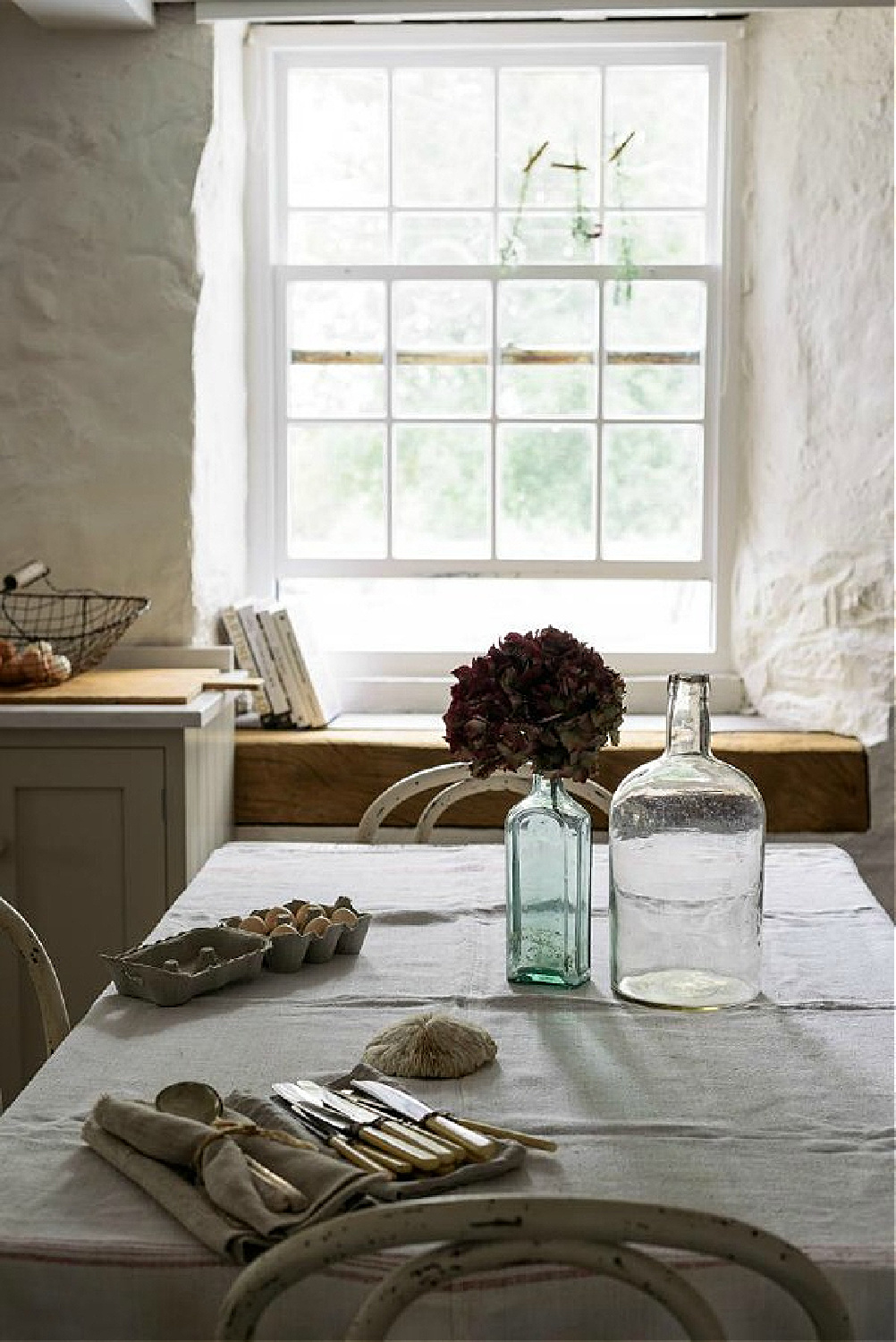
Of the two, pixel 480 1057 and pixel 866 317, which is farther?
pixel 866 317

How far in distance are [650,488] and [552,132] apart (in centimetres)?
91

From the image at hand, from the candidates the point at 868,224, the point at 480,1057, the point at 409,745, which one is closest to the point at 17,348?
the point at 409,745

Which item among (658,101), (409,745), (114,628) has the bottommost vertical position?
(409,745)

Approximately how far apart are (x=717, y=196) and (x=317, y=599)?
1.43 m

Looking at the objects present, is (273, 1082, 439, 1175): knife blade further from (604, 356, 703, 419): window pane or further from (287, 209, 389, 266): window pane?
(287, 209, 389, 266): window pane

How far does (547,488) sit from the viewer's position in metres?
4.22

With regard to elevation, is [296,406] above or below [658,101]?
below

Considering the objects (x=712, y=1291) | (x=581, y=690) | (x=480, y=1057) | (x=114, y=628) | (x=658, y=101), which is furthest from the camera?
(x=658, y=101)

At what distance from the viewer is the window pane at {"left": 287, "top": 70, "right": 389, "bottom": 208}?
4184 mm

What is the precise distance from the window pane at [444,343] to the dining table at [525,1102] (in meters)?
2.24

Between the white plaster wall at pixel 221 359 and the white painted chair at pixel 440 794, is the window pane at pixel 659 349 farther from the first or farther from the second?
the white painted chair at pixel 440 794

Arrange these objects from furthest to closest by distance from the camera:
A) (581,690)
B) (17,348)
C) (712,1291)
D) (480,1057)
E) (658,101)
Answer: (658,101) → (17,348) → (581,690) → (480,1057) → (712,1291)

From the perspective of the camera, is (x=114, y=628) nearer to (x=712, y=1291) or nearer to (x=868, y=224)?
(x=868, y=224)

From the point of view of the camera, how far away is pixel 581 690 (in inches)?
67.5
